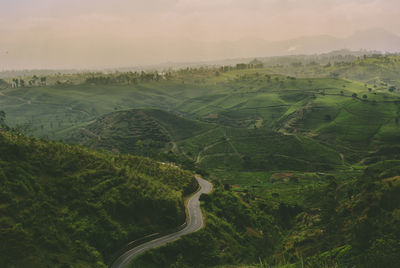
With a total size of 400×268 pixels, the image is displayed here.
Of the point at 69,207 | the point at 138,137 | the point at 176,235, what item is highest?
the point at 69,207

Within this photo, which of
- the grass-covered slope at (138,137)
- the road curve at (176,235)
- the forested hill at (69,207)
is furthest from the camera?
the grass-covered slope at (138,137)

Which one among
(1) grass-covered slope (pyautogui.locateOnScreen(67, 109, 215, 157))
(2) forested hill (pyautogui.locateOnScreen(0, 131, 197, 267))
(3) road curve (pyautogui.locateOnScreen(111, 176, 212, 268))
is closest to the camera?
(2) forested hill (pyautogui.locateOnScreen(0, 131, 197, 267))

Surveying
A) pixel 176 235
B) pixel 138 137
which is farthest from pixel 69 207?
pixel 138 137

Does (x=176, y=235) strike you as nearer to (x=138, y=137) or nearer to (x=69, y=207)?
(x=69, y=207)

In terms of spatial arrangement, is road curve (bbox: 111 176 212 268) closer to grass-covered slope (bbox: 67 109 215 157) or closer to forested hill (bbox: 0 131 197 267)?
forested hill (bbox: 0 131 197 267)

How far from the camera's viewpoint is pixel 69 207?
47094mm

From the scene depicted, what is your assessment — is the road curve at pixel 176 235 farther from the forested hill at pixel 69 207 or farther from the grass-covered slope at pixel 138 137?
the grass-covered slope at pixel 138 137

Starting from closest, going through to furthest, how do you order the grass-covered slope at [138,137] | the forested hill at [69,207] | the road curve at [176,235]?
the forested hill at [69,207] < the road curve at [176,235] < the grass-covered slope at [138,137]

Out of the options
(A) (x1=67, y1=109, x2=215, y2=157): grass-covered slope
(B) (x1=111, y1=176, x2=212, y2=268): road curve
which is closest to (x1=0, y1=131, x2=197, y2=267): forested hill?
(B) (x1=111, y1=176, x2=212, y2=268): road curve

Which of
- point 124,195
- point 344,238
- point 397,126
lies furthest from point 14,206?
point 397,126

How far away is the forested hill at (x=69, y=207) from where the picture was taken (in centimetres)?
3491

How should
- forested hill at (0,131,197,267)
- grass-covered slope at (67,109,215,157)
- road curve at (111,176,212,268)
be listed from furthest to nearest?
grass-covered slope at (67,109,215,157)
road curve at (111,176,212,268)
forested hill at (0,131,197,267)

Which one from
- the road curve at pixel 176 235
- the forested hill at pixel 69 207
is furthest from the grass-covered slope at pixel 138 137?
the forested hill at pixel 69 207

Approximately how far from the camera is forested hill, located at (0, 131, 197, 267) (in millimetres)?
34906
